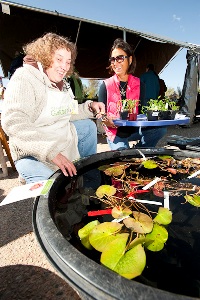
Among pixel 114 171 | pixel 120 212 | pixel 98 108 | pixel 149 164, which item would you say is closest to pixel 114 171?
pixel 114 171

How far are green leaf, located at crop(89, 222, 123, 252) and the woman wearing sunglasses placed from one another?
6.04 ft

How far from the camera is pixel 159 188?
47.9 inches

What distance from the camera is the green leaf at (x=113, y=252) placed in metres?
0.64

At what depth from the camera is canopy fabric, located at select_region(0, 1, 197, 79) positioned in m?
5.83

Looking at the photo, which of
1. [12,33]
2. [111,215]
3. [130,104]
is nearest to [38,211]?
[111,215]

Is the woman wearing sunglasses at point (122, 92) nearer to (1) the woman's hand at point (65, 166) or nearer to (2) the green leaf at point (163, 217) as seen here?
(1) the woman's hand at point (65, 166)

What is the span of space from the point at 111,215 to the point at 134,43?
895cm

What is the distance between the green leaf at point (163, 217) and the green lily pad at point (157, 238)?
0.12ft

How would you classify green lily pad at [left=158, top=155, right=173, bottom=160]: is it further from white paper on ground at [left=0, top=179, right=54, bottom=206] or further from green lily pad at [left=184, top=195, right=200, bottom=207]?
white paper on ground at [left=0, top=179, right=54, bottom=206]

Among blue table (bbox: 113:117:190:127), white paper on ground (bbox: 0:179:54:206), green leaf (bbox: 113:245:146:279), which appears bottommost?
green leaf (bbox: 113:245:146:279)

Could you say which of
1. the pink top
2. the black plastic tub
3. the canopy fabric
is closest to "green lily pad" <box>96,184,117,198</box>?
the black plastic tub

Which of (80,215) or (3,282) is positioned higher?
(80,215)

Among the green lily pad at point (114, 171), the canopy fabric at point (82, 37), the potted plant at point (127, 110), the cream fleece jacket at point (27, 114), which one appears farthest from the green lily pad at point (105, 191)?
the canopy fabric at point (82, 37)

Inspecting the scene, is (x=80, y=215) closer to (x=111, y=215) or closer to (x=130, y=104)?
(x=111, y=215)
